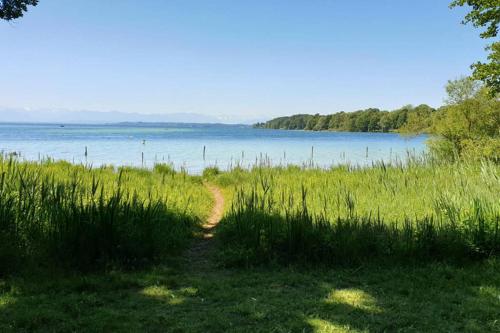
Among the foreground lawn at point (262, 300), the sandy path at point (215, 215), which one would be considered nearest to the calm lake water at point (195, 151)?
the sandy path at point (215, 215)

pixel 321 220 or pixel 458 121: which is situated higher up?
→ pixel 458 121

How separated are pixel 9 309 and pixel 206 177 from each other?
14351mm

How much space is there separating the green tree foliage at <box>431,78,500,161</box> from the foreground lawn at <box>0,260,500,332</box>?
1823cm

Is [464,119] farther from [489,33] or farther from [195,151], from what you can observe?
[195,151]

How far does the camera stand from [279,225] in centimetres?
679

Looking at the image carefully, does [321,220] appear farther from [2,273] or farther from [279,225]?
[2,273]

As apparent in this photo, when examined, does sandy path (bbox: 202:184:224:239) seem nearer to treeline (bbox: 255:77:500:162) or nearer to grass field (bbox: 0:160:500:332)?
grass field (bbox: 0:160:500:332)

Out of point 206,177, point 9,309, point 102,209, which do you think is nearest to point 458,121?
point 206,177

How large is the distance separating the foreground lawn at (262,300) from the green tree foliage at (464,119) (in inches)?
718

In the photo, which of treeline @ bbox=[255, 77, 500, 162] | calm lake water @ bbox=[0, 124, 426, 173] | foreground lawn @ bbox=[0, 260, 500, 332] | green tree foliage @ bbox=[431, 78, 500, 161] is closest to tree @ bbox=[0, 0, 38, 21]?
foreground lawn @ bbox=[0, 260, 500, 332]

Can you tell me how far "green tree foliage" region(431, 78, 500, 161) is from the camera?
22.5 m

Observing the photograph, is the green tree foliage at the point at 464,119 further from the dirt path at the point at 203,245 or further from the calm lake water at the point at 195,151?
the dirt path at the point at 203,245

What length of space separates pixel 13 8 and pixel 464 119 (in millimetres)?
23005

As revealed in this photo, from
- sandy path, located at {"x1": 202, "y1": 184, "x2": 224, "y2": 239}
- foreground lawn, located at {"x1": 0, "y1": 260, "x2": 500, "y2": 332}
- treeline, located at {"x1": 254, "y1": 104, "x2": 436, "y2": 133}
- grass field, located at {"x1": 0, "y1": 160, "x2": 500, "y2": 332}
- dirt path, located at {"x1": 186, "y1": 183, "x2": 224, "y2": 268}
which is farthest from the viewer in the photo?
treeline, located at {"x1": 254, "y1": 104, "x2": 436, "y2": 133}
